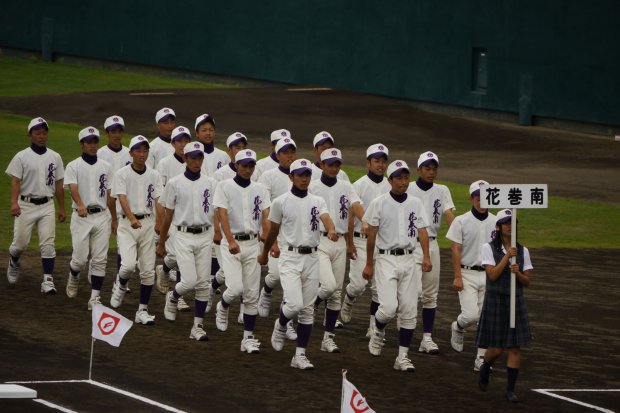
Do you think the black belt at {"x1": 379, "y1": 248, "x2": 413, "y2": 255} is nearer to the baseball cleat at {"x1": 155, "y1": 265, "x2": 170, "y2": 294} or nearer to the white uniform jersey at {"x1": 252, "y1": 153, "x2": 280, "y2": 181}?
the white uniform jersey at {"x1": 252, "y1": 153, "x2": 280, "y2": 181}

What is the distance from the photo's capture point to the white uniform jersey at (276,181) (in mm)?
17969

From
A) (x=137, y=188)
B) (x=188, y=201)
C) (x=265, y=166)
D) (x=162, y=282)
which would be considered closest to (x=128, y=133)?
(x=162, y=282)

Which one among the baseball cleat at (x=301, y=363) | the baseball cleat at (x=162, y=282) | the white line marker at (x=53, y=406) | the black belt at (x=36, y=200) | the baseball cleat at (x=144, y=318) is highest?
the black belt at (x=36, y=200)

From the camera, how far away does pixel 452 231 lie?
52.5 feet

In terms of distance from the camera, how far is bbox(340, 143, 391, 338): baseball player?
56.1ft

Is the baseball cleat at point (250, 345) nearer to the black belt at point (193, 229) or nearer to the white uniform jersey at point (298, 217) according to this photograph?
the white uniform jersey at point (298, 217)

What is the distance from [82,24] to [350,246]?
3392 cm

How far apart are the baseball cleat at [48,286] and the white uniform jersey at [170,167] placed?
6.96 ft

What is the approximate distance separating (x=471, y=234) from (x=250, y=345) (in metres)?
2.92

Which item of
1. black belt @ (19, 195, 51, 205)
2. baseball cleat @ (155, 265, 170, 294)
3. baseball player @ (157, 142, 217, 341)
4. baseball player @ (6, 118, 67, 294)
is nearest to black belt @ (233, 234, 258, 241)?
baseball player @ (157, 142, 217, 341)

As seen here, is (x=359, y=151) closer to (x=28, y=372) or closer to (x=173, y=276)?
(x=173, y=276)

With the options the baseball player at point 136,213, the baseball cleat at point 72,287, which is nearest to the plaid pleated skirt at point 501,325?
the baseball player at point 136,213

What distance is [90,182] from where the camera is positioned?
728 inches

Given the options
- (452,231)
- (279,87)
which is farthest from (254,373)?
(279,87)
